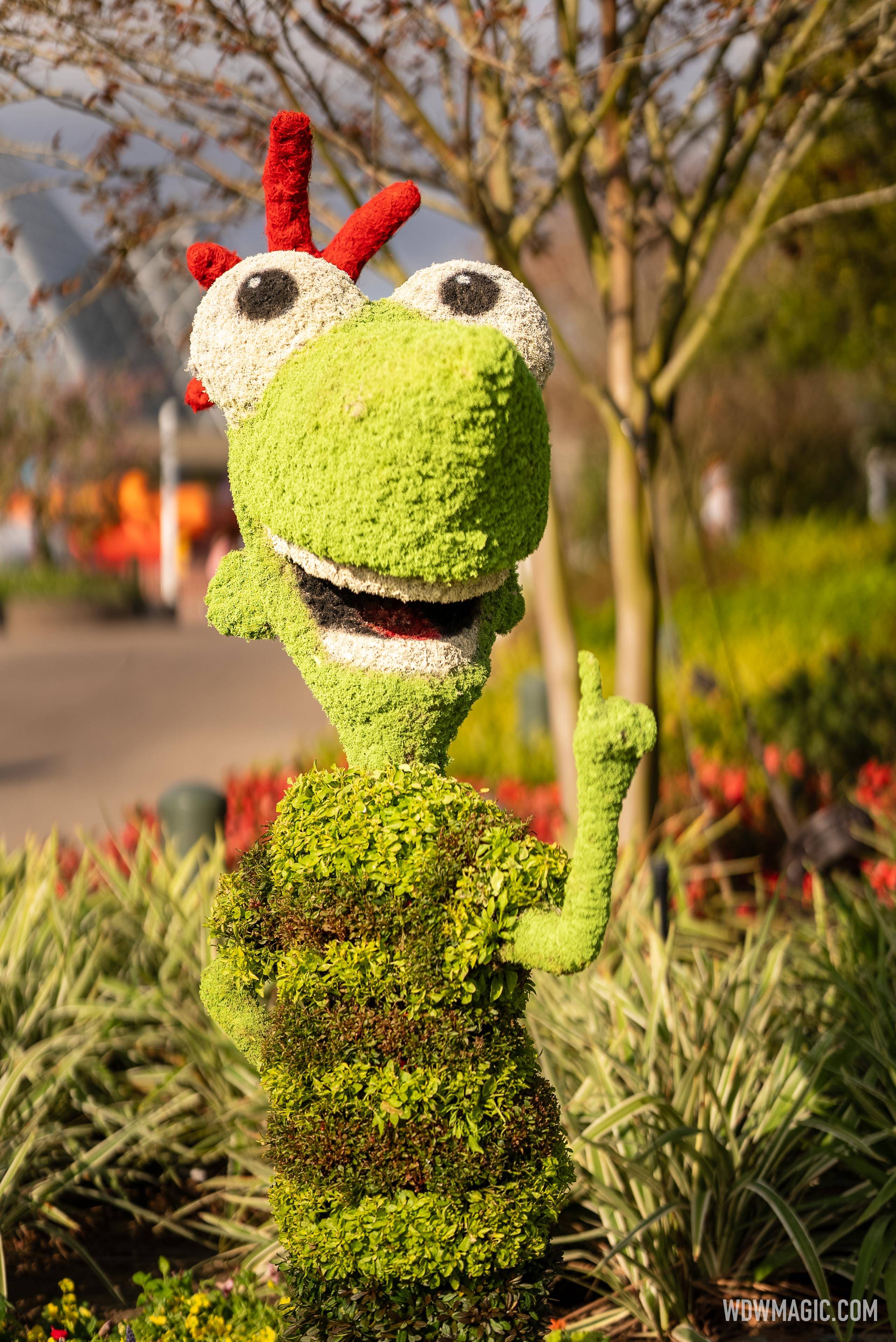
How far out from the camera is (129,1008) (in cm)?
326

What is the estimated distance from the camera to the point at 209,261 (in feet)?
7.06

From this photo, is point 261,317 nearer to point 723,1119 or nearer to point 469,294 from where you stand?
point 469,294

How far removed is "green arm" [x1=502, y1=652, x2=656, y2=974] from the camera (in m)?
1.77

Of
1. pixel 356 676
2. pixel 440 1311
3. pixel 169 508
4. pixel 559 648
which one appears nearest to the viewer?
pixel 440 1311

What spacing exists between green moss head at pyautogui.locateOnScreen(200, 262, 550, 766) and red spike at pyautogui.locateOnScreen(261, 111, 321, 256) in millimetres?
160

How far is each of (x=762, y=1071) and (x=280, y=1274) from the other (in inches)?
50.4

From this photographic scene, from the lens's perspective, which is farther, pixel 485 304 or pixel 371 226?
pixel 371 226

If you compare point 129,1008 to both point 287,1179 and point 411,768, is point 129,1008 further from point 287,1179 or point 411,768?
point 411,768

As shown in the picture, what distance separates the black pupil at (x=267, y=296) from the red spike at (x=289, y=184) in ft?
0.55

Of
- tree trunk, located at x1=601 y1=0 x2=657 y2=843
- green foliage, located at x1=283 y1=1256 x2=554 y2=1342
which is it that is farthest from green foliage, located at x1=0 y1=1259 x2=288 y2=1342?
tree trunk, located at x1=601 y1=0 x2=657 y2=843

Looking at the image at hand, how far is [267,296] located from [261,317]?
4cm

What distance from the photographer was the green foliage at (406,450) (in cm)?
177

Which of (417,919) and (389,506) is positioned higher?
(389,506)

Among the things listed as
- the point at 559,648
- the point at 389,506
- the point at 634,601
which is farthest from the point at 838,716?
the point at 389,506
